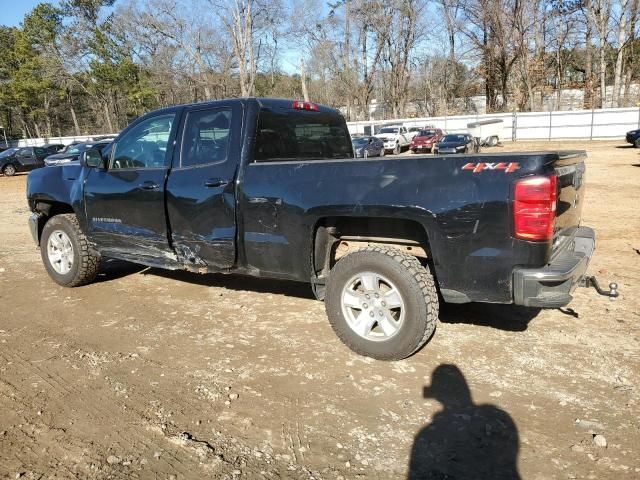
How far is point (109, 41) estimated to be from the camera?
174 ft

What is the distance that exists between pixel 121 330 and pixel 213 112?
2.09 meters

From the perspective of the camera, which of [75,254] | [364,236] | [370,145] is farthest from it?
[370,145]

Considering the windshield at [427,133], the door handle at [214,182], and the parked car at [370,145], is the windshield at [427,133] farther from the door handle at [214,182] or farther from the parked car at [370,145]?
the door handle at [214,182]

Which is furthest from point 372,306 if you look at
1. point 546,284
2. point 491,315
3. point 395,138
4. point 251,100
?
point 395,138

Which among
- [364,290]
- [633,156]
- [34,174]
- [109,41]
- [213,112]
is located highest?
[109,41]

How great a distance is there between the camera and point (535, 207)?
318 centimetres

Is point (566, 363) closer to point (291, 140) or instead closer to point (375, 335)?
point (375, 335)

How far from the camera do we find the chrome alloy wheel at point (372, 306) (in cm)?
377

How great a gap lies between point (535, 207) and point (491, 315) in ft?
6.03

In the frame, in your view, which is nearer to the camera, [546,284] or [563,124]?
[546,284]

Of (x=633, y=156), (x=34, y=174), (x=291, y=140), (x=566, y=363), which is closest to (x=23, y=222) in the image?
(x=34, y=174)

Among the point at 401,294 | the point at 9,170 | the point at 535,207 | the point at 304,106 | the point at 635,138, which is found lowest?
the point at 635,138

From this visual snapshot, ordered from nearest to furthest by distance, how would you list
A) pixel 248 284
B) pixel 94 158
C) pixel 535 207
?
pixel 535 207 < pixel 94 158 < pixel 248 284

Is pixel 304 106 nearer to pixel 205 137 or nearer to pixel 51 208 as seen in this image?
pixel 205 137
